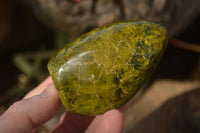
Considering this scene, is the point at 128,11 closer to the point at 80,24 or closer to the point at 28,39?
the point at 80,24

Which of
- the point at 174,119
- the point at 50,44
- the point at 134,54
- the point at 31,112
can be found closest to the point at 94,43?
the point at 134,54

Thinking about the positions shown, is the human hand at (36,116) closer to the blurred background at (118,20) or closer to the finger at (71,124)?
the finger at (71,124)

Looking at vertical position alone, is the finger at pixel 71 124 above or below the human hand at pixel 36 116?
below

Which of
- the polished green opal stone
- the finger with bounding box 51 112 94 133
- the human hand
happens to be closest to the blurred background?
the finger with bounding box 51 112 94 133

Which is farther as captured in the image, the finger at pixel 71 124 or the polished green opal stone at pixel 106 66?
the finger at pixel 71 124

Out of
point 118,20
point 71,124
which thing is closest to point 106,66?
point 71,124

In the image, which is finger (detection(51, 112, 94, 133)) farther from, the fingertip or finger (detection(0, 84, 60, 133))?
the fingertip

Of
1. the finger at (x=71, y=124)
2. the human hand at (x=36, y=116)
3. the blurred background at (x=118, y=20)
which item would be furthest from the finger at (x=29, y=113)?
the blurred background at (x=118, y=20)
